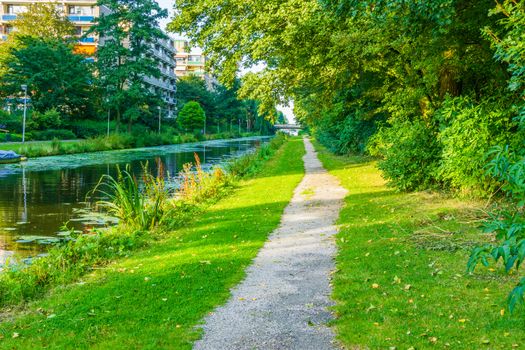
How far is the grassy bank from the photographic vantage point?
3789 cm

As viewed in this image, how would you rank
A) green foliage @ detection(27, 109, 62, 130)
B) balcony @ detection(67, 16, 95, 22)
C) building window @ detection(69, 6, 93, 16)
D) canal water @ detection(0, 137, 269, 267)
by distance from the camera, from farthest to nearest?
building window @ detection(69, 6, 93, 16) < balcony @ detection(67, 16, 95, 22) < green foliage @ detection(27, 109, 62, 130) < canal water @ detection(0, 137, 269, 267)

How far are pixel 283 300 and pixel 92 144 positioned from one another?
142 ft

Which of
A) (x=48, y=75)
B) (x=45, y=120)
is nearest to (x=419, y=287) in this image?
(x=45, y=120)

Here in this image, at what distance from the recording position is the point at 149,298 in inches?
263

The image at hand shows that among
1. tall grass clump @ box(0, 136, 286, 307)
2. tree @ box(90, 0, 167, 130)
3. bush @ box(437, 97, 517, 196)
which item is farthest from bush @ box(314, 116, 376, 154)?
tree @ box(90, 0, 167, 130)

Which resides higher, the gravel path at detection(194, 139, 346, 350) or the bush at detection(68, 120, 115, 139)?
the bush at detection(68, 120, 115, 139)

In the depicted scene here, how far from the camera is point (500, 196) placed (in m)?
12.1

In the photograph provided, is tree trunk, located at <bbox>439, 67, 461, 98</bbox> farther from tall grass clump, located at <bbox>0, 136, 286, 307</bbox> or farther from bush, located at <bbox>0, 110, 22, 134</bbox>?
bush, located at <bbox>0, 110, 22, 134</bbox>

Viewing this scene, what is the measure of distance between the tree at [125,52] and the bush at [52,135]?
9.73 m

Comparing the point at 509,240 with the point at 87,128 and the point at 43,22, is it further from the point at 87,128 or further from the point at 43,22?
the point at 43,22

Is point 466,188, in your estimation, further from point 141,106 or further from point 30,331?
point 141,106

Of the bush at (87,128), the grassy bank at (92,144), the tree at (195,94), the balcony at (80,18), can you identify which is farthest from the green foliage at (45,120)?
the tree at (195,94)

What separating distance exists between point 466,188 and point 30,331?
1016 cm

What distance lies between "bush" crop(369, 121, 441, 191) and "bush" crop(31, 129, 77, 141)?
41017mm
